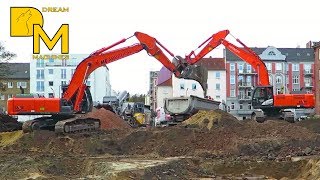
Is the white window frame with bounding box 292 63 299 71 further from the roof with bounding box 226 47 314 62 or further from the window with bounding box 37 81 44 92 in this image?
the window with bounding box 37 81 44 92

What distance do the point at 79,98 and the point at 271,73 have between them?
70.2 meters

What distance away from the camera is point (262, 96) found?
1091 inches

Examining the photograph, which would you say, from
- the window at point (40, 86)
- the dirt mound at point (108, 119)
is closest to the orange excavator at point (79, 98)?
the dirt mound at point (108, 119)

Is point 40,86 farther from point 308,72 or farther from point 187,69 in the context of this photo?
point 187,69

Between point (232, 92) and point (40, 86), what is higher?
point (40, 86)

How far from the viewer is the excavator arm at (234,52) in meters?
26.3

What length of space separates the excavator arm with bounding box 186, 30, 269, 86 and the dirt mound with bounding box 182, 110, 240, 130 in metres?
2.96

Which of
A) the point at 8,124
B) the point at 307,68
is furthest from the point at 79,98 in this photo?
the point at 307,68

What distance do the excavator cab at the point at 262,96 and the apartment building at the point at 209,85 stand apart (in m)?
59.8

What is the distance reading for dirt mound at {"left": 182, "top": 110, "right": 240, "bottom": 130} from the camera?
24828 millimetres

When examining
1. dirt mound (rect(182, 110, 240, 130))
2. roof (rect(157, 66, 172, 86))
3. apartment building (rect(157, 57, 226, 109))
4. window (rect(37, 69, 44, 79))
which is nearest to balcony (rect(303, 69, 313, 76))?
apartment building (rect(157, 57, 226, 109))

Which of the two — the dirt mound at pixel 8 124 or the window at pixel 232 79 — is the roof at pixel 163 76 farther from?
the dirt mound at pixel 8 124

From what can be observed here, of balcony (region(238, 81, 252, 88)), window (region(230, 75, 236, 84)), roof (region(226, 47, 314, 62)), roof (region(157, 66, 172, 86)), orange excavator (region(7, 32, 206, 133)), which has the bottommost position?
orange excavator (region(7, 32, 206, 133))

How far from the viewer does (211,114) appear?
25.8m
